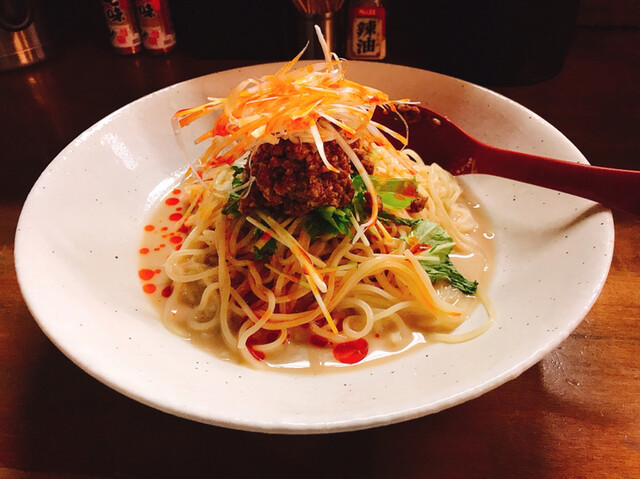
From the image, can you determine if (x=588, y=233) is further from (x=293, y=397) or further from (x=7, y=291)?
(x=7, y=291)

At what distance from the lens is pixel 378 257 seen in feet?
6.32

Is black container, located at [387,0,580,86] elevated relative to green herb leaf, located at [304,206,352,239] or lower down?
elevated

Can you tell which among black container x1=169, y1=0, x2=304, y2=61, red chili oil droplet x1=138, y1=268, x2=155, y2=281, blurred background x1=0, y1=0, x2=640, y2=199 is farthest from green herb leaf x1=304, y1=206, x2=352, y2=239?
black container x1=169, y1=0, x2=304, y2=61

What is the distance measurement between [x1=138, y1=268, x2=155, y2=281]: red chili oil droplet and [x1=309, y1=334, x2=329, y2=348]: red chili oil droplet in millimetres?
767

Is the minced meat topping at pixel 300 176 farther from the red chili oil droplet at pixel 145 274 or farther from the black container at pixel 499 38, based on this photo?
the black container at pixel 499 38

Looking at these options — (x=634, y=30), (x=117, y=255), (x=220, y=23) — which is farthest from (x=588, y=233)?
(x=634, y=30)

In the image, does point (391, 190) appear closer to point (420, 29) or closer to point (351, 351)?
point (351, 351)

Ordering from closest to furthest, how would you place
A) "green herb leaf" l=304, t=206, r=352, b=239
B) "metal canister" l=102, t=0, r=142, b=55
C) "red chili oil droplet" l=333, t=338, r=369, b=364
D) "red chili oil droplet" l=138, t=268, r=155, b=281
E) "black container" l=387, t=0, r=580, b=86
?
"red chili oil droplet" l=333, t=338, r=369, b=364 → "green herb leaf" l=304, t=206, r=352, b=239 → "red chili oil droplet" l=138, t=268, r=155, b=281 → "black container" l=387, t=0, r=580, b=86 → "metal canister" l=102, t=0, r=142, b=55

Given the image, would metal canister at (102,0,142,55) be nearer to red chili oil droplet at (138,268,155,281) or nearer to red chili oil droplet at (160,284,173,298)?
red chili oil droplet at (138,268,155,281)

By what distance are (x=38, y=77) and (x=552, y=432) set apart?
3966mm

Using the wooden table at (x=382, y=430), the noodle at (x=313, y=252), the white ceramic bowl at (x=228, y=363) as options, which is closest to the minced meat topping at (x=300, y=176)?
the noodle at (x=313, y=252)

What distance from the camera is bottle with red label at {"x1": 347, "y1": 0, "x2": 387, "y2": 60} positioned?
3117 mm

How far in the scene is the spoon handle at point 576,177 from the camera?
1.76 metres

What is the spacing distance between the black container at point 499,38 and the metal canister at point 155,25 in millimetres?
1964
